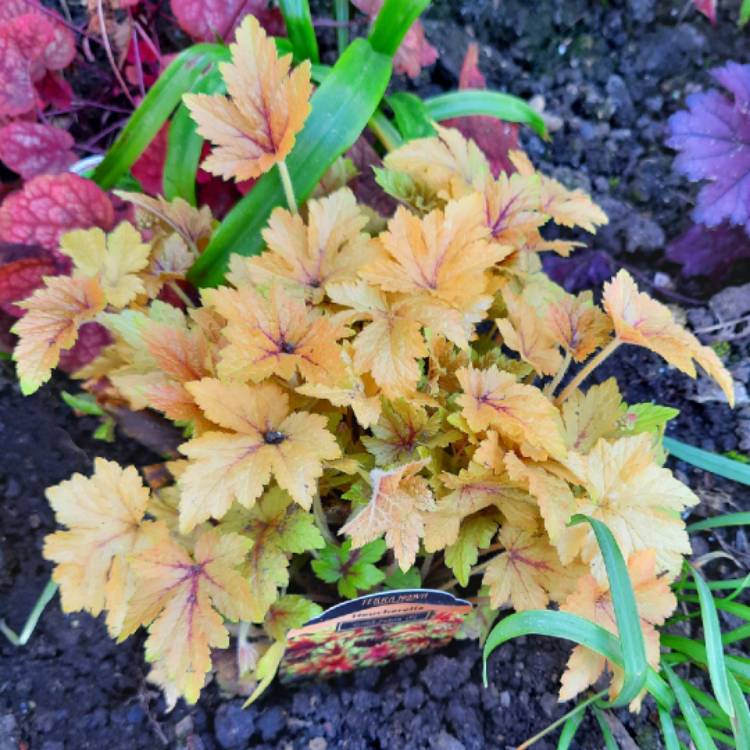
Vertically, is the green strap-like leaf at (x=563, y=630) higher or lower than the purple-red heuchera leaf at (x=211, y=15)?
lower

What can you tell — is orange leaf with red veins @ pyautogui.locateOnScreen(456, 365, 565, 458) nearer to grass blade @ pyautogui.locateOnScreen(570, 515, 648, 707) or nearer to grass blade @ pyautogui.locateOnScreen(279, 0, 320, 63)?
grass blade @ pyautogui.locateOnScreen(570, 515, 648, 707)

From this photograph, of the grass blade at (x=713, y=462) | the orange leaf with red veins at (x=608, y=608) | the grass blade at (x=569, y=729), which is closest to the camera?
the orange leaf with red veins at (x=608, y=608)

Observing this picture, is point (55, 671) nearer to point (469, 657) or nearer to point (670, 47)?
point (469, 657)

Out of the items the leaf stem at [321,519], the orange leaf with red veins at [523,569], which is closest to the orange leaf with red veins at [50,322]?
the leaf stem at [321,519]

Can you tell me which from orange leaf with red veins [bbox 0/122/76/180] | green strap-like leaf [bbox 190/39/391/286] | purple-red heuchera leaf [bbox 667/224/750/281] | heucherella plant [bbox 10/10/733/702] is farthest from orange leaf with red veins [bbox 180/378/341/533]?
purple-red heuchera leaf [bbox 667/224/750/281]

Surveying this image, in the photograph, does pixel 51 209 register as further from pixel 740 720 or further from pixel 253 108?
pixel 740 720

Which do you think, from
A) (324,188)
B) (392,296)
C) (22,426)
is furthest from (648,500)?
(22,426)

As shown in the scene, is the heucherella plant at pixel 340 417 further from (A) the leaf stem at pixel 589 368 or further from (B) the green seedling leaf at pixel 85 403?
(B) the green seedling leaf at pixel 85 403

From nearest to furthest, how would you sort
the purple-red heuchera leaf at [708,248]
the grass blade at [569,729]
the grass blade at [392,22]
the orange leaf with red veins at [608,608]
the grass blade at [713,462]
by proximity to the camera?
the orange leaf with red veins at [608,608], the grass blade at [569,729], the grass blade at [713,462], the grass blade at [392,22], the purple-red heuchera leaf at [708,248]
